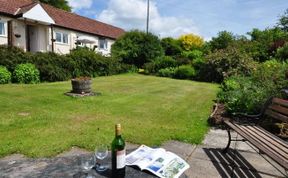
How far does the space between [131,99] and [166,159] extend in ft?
25.5

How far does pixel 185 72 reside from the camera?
2200 centimetres

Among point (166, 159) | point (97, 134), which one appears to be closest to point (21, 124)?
point (97, 134)

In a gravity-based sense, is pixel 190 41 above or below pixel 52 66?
above

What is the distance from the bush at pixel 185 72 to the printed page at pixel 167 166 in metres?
19.1

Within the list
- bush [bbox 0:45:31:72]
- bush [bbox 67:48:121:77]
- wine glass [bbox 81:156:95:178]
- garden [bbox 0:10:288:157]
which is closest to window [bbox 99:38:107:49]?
bush [bbox 67:48:121:77]

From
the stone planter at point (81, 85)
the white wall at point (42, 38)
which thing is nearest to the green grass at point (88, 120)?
the stone planter at point (81, 85)

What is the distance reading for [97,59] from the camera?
20203 millimetres

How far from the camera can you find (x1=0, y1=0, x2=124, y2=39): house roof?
21.3m

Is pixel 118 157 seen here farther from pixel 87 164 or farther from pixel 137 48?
pixel 137 48

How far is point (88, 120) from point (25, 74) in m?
8.98

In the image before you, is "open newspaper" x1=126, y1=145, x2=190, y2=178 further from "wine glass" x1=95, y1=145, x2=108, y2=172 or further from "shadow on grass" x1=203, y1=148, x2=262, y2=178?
"shadow on grass" x1=203, y1=148, x2=262, y2=178

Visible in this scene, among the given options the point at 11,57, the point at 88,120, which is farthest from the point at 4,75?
the point at 88,120

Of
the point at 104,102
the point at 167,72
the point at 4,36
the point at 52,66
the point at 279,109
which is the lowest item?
the point at 104,102

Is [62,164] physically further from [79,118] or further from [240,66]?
[240,66]
